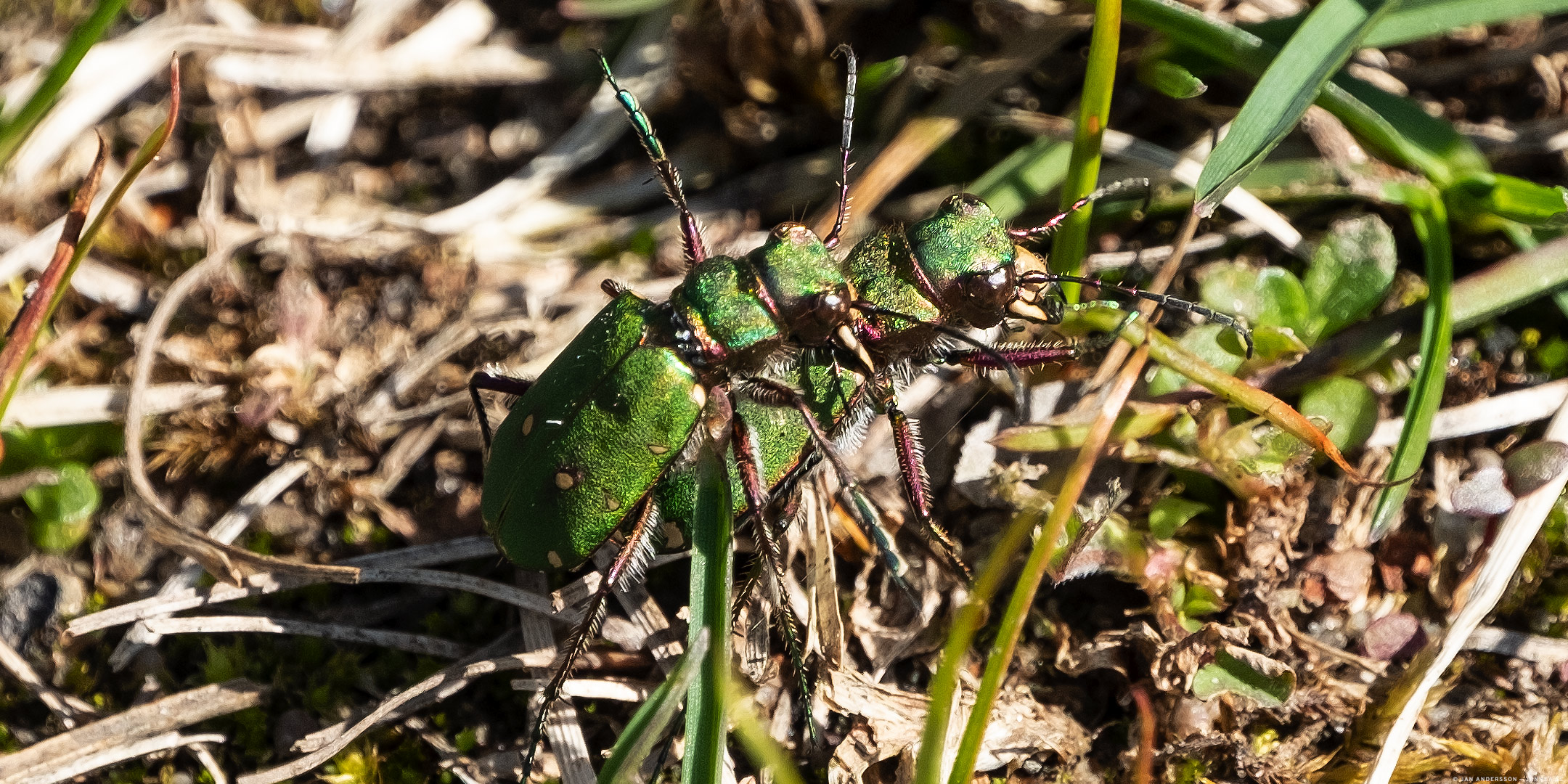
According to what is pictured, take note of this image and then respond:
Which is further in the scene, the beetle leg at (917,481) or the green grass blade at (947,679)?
the beetle leg at (917,481)

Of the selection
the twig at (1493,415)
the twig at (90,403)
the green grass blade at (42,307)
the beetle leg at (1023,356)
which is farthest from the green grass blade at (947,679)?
the twig at (90,403)

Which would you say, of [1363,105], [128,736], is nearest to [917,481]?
[1363,105]

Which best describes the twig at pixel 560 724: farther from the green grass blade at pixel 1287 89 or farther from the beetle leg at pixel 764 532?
the green grass blade at pixel 1287 89

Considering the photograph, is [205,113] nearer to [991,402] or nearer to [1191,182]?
[991,402]

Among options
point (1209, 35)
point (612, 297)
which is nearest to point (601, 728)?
point (612, 297)

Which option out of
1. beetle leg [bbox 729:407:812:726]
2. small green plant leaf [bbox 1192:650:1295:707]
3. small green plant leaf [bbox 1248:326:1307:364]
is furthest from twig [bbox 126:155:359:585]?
small green plant leaf [bbox 1248:326:1307:364]

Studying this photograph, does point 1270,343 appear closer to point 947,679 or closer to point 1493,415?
point 1493,415
